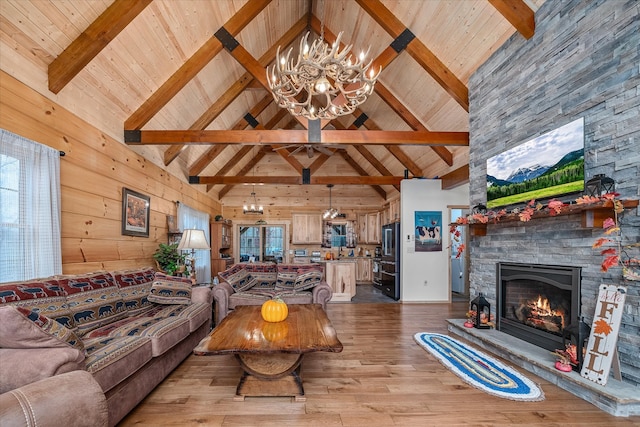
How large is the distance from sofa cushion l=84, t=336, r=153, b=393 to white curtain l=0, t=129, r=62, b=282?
3.44 ft

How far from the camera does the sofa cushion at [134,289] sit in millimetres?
3158

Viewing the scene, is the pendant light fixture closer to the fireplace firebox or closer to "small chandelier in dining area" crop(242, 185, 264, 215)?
the fireplace firebox

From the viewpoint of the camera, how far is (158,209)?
17.6ft

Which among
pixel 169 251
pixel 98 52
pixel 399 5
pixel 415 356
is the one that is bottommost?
pixel 415 356

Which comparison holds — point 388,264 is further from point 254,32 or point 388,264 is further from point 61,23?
point 61,23

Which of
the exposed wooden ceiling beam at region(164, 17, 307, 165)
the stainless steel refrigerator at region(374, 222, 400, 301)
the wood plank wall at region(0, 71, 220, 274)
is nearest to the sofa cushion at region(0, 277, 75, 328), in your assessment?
the wood plank wall at region(0, 71, 220, 274)

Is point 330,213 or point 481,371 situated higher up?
point 330,213

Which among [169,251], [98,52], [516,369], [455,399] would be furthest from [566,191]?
[169,251]

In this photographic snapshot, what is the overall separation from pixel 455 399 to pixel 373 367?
31.3 inches

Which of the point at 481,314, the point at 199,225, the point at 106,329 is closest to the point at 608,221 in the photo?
the point at 481,314

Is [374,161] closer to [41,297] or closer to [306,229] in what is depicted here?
[306,229]

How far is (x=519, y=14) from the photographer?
125 inches

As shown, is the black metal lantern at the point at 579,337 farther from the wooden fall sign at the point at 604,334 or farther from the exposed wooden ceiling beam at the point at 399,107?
the exposed wooden ceiling beam at the point at 399,107

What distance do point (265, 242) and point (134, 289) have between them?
6.48 metres
